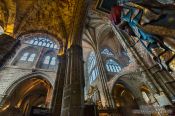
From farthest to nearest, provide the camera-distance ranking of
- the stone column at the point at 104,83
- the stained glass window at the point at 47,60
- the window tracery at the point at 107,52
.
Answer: the window tracery at the point at 107,52, the stained glass window at the point at 47,60, the stone column at the point at 104,83

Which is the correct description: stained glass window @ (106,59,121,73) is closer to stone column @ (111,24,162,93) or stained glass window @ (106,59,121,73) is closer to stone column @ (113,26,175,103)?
stone column @ (111,24,162,93)

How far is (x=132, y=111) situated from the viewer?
13.8 m

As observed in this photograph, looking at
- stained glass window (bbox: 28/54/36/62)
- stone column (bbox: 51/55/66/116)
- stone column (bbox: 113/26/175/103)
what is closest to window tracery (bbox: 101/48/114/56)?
stained glass window (bbox: 28/54/36/62)

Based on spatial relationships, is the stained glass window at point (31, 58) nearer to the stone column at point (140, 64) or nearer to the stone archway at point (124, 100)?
the stone archway at point (124, 100)

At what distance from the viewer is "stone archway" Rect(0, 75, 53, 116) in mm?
12566

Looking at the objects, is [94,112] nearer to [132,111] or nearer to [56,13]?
[56,13]

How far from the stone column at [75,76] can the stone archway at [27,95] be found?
27.2 ft

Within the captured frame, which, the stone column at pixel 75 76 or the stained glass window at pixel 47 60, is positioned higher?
the stained glass window at pixel 47 60

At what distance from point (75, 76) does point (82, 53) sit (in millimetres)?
2064

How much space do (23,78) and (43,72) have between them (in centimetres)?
216

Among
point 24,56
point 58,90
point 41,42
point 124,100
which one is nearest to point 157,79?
point 58,90

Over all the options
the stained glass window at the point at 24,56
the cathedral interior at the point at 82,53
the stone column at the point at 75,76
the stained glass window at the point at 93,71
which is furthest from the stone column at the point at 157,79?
the stained glass window at the point at 24,56

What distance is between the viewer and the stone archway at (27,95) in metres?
12.6

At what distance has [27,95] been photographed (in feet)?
56.4
